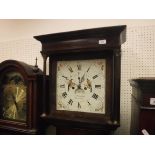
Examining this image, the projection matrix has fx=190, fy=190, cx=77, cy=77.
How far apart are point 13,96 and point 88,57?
2.33 ft

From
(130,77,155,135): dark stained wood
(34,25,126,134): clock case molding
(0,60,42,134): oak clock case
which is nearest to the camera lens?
(130,77,155,135): dark stained wood

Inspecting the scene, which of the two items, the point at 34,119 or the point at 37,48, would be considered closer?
the point at 34,119

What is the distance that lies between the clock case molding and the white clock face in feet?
0.10

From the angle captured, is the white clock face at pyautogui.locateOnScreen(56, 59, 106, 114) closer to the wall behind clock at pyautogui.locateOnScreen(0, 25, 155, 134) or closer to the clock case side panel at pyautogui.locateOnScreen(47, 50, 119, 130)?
the clock case side panel at pyautogui.locateOnScreen(47, 50, 119, 130)

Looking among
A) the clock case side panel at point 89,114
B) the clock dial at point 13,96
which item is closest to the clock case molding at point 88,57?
the clock case side panel at point 89,114

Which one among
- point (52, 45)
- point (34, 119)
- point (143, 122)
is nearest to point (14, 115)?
point (34, 119)

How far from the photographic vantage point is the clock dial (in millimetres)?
1503

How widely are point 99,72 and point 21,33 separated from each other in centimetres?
114

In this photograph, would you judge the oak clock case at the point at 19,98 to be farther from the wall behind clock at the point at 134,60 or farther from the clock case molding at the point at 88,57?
the wall behind clock at the point at 134,60

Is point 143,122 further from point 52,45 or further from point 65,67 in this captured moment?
point 52,45

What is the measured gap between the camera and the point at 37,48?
1.90m

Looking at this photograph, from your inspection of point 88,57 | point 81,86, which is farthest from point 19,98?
point 88,57

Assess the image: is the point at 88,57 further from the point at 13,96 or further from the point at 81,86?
the point at 13,96

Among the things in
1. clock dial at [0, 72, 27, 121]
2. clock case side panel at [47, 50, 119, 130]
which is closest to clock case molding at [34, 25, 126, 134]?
clock case side panel at [47, 50, 119, 130]
